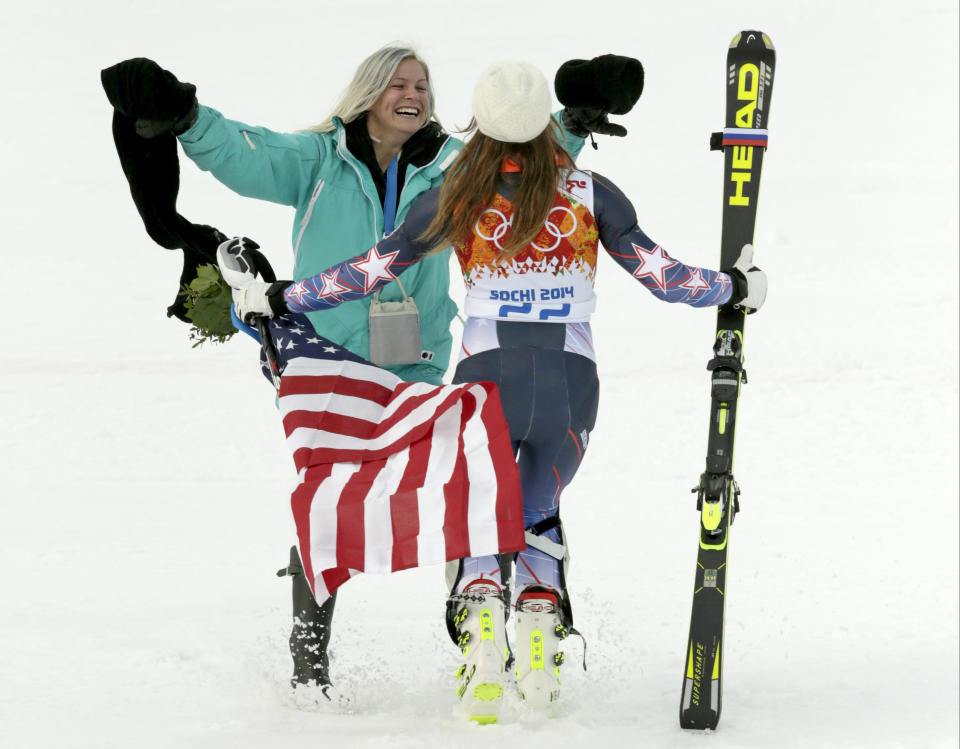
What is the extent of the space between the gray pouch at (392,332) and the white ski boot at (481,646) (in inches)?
30.7

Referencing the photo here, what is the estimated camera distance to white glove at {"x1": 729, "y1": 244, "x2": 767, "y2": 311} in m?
3.98

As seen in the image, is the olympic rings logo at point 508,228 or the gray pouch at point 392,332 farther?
the gray pouch at point 392,332

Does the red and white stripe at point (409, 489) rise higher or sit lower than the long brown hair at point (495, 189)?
lower

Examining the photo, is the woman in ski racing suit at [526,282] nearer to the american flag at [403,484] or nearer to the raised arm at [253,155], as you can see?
the american flag at [403,484]

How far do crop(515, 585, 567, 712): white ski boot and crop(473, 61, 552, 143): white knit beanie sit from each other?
136cm

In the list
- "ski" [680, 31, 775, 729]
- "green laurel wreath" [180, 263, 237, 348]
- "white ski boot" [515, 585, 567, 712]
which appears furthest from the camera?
"green laurel wreath" [180, 263, 237, 348]

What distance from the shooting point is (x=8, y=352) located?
11.3 meters

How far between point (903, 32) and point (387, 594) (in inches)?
637

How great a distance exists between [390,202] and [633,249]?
3.02 feet

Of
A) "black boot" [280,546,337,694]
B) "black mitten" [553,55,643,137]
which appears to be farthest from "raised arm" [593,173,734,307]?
"black boot" [280,546,337,694]

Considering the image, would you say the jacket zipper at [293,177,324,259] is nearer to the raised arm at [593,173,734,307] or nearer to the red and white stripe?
the red and white stripe

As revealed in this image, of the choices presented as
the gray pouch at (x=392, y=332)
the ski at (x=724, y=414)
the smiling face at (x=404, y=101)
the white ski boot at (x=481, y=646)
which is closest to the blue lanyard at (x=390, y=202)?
the smiling face at (x=404, y=101)

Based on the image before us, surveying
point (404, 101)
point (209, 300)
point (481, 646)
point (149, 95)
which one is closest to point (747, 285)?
point (404, 101)

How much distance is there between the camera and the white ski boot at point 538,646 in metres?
3.92
